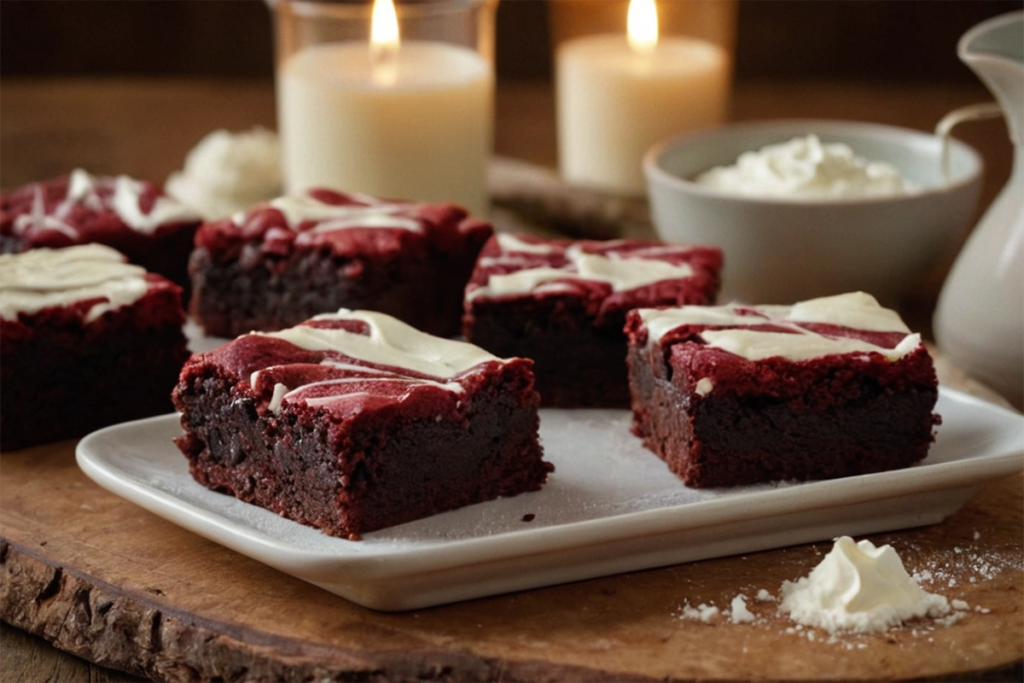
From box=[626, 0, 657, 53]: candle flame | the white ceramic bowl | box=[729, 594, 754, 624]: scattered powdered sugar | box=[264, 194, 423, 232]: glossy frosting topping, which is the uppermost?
box=[626, 0, 657, 53]: candle flame

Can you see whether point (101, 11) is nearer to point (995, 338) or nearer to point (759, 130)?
point (759, 130)

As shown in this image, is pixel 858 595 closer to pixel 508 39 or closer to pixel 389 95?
pixel 389 95

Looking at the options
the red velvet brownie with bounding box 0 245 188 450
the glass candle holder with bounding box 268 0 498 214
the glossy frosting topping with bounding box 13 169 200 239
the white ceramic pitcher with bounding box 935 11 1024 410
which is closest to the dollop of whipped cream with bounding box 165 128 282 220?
the glass candle holder with bounding box 268 0 498 214

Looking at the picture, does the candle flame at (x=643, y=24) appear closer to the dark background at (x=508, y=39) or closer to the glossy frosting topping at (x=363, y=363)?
the dark background at (x=508, y=39)

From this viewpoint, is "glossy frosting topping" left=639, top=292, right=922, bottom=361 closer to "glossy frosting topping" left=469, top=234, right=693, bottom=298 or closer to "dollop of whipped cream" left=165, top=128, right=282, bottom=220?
"glossy frosting topping" left=469, top=234, right=693, bottom=298

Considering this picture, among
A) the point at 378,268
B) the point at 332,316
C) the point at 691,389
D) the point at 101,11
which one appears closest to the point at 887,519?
the point at 691,389

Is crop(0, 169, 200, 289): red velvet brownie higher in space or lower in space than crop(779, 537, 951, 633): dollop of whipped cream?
higher

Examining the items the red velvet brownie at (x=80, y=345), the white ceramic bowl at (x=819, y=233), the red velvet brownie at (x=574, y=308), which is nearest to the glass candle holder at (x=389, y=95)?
the white ceramic bowl at (x=819, y=233)

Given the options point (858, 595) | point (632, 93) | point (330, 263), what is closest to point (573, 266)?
point (330, 263)
